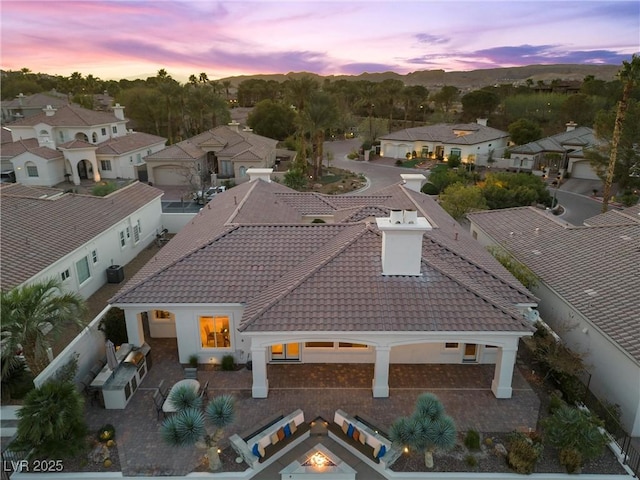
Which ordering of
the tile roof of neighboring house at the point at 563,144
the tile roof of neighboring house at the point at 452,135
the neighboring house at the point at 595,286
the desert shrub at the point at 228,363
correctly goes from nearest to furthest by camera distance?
the neighboring house at the point at 595,286 < the desert shrub at the point at 228,363 < the tile roof of neighboring house at the point at 563,144 < the tile roof of neighboring house at the point at 452,135

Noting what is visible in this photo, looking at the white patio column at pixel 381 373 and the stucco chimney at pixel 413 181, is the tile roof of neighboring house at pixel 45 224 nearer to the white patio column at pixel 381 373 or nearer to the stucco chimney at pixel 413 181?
the white patio column at pixel 381 373

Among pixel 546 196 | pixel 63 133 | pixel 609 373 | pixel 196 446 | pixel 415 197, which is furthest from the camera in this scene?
pixel 63 133

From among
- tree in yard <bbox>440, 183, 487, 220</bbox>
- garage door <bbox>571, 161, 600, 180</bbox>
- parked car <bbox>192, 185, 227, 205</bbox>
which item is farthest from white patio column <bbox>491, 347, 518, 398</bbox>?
garage door <bbox>571, 161, 600, 180</bbox>

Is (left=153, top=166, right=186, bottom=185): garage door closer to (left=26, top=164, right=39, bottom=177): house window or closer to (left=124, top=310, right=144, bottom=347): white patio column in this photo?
(left=26, top=164, right=39, bottom=177): house window

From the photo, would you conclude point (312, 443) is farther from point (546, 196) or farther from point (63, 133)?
point (63, 133)

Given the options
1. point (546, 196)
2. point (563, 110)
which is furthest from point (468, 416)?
point (563, 110)

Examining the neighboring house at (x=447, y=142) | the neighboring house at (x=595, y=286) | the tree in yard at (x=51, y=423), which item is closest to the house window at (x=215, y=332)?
the tree in yard at (x=51, y=423)

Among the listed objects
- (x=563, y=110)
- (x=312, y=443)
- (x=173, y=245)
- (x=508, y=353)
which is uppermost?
(x=563, y=110)
